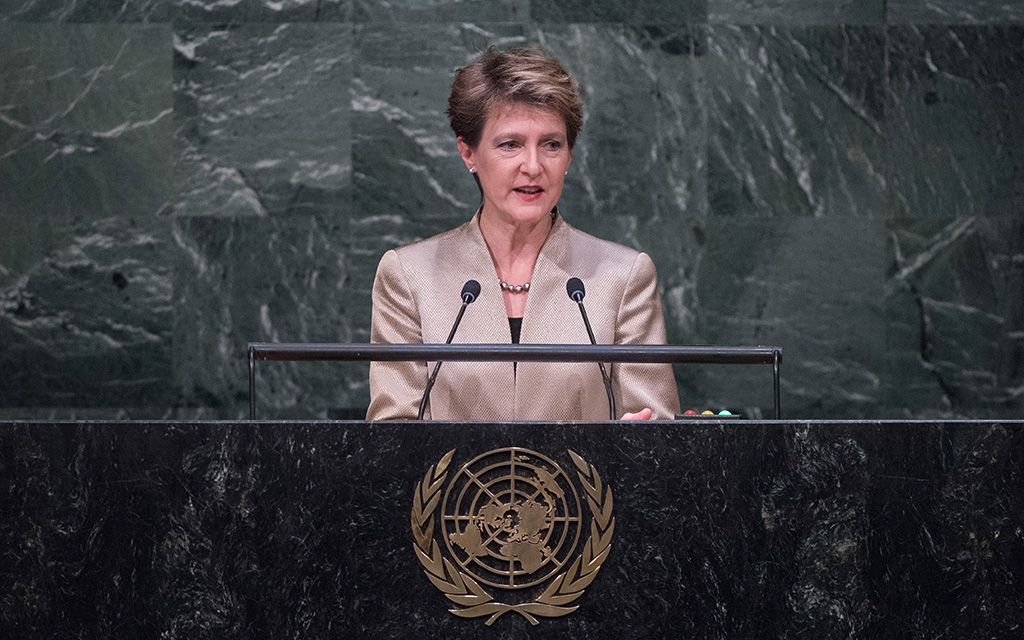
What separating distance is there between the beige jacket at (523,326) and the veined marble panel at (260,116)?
5.38ft

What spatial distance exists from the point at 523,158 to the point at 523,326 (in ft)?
1.42

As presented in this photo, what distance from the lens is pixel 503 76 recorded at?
8.94 ft

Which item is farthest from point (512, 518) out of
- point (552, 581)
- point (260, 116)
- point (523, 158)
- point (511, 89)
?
point (260, 116)

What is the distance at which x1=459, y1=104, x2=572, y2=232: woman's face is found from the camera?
8.87 ft

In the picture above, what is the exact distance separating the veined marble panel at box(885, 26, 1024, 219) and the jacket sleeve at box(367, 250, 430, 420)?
8.18 ft

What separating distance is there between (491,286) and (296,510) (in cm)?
108

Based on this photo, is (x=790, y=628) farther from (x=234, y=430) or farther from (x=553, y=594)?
(x=234, y=430)

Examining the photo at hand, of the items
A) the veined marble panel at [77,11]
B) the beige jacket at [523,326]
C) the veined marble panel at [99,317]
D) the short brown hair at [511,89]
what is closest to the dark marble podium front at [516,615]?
the beige jacket at [523,326]

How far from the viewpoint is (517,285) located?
9.14 feet

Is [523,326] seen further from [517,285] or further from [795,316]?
[795,316]

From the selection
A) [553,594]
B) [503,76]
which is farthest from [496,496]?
[503,76]

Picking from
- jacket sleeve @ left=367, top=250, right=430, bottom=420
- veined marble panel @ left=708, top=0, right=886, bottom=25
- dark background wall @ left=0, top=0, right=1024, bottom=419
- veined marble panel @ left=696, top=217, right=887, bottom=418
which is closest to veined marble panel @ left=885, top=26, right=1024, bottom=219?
dark background wall @ left=0, top=0, right=1024, bottom=419

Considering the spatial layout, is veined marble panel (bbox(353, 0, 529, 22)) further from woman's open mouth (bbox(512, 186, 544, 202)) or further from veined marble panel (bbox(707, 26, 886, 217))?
woman's open mouth (bbox(512, 186, 544, 202))

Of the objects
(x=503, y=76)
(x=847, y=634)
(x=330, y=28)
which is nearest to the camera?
(x=847, y=634)
